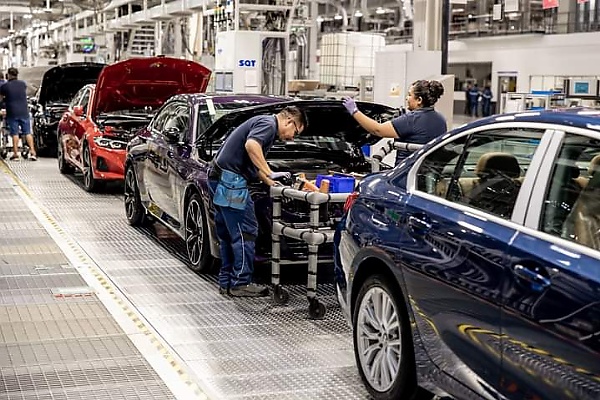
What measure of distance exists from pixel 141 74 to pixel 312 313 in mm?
5910

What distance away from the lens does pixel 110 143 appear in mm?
11195

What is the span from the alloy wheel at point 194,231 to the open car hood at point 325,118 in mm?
576

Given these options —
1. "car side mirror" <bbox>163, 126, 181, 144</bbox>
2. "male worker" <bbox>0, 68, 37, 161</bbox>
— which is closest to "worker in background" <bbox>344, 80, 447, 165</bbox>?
"car side mirror" <bbox>163, 126, 181, 144</bbox>

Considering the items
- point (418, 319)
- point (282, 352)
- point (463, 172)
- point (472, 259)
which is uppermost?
point (463, 172)

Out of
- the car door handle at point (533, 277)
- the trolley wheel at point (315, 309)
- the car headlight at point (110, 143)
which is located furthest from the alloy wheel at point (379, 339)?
the car headlight at point (110, 143)

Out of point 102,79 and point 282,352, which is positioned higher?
point 102,79

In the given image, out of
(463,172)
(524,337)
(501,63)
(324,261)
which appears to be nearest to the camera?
(524,337)

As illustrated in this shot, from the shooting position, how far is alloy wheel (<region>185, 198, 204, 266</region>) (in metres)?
6.78

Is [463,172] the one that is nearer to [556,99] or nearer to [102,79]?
[102,79]

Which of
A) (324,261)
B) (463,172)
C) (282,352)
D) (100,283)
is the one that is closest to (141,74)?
(100,283)

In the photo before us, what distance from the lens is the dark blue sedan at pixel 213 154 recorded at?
639 cm

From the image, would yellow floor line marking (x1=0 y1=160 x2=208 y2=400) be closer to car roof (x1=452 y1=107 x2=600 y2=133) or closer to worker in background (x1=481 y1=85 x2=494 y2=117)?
car roof (x1=452 y1=107 x2=600 y2=133)

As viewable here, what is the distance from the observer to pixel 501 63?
29.6 m

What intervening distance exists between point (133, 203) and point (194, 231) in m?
2.24
